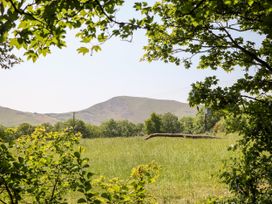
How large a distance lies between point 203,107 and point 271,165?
162 centimetres

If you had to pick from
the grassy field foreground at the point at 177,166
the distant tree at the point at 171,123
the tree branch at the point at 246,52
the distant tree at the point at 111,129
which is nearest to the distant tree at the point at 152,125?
the distant tree at the point at 171,123

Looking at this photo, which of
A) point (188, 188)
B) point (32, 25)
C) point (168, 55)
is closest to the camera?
point (32, 25)

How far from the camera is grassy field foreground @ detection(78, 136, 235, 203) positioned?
42.6 ft

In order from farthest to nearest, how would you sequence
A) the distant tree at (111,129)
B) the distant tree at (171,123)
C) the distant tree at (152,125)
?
the distant tree at (111,129) → the distant tree at (171,123) → the distant tree at (152,125)

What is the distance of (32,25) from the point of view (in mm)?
3814

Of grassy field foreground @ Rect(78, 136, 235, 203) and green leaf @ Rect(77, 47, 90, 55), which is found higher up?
green leaf @ Rect(77, 47, 90, 55)

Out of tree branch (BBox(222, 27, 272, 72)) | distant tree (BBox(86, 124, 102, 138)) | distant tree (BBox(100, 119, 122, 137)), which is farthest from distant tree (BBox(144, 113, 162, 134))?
tree branch (BBox(222, 27, 272, 72))

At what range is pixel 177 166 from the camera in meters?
18.9

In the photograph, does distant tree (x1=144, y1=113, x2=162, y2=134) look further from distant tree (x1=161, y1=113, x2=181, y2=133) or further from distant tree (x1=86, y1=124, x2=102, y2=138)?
distant tree (x1=161, y1=113, x2=181, y2=133)

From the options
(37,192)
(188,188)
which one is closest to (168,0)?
(37,192)

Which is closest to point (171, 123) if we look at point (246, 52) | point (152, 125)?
point (152, 125)

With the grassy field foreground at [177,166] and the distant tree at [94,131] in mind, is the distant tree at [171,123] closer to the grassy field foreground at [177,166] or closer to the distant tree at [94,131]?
the distant tree at [94,131]

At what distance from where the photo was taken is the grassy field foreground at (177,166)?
12984 millimetres

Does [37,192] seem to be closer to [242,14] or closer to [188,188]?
[242,14]
